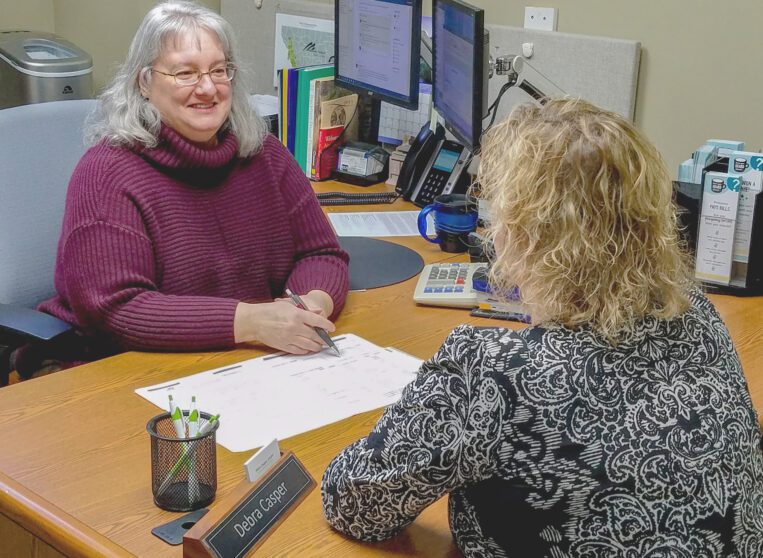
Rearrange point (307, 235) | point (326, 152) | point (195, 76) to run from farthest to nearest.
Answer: point (326, 152), point (307, 235), point (195, 76)

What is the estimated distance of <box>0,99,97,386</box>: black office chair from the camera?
201 cm

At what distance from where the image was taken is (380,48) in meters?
2.63

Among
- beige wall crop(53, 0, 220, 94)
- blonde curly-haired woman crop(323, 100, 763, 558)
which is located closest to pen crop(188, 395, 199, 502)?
blonde curly-haired woman crop(323, 100, 763, 558)

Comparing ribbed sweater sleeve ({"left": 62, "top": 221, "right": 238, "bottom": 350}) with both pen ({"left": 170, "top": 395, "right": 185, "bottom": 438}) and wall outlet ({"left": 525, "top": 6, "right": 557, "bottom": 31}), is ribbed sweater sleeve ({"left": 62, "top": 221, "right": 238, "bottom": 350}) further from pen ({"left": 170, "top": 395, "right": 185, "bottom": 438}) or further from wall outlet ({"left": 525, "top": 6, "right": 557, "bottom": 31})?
wall outlet ({"left": 525, "top": 6, "right": 557, "bottom": 31})

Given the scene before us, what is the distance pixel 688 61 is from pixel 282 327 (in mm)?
1324

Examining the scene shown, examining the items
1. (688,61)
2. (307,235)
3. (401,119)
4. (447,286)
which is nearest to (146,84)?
(307,235)

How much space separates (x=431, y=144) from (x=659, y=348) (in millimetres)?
1678

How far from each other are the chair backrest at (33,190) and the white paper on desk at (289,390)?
2.09 feet

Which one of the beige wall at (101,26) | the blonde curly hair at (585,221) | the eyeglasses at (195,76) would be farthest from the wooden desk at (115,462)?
the beige wall at (101,26)

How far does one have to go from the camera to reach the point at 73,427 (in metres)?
1.42

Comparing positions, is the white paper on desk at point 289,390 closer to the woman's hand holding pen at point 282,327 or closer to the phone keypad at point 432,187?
the woman's hand holding pen at point 282,327

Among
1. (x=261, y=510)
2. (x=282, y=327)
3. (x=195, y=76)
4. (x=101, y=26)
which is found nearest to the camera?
(x=261, y=510)

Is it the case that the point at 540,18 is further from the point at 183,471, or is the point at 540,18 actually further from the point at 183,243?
the point at 183,471

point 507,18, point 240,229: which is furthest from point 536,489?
point 507,18
